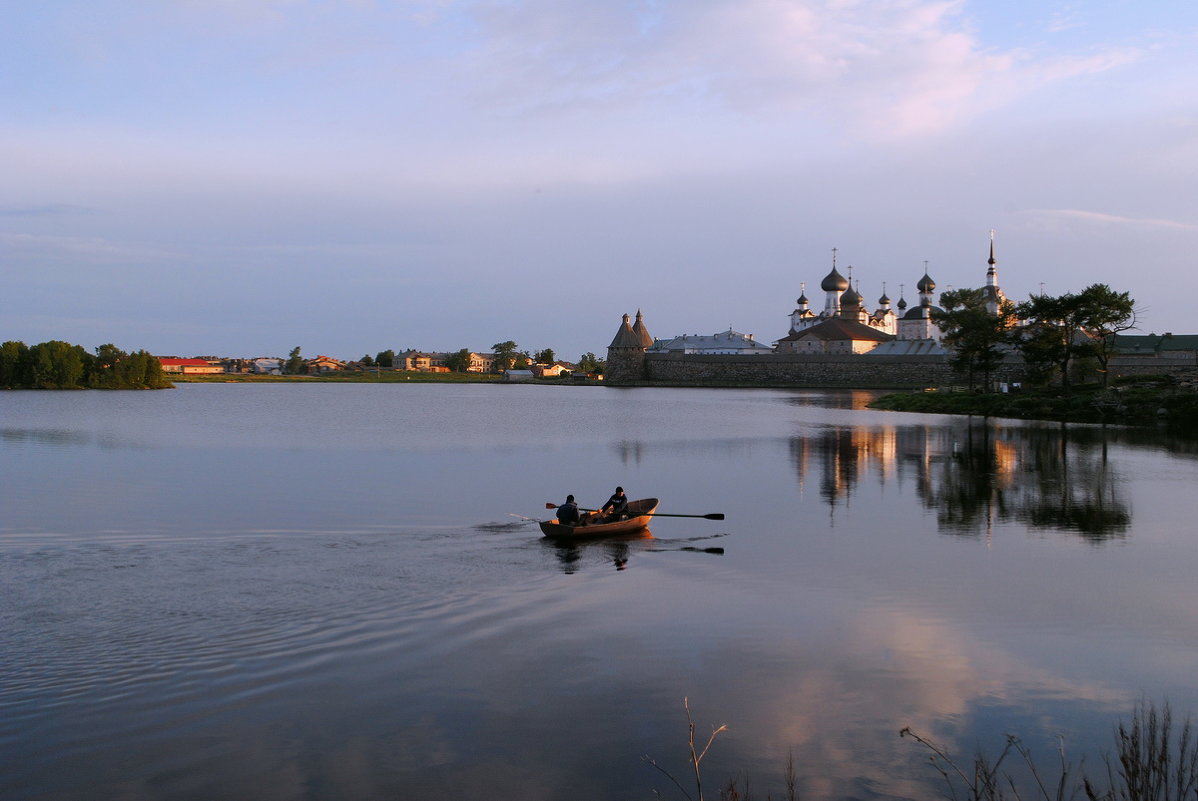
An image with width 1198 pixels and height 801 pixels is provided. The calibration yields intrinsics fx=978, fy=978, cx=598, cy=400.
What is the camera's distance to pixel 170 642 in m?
8.66

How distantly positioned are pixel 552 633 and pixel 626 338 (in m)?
96.2

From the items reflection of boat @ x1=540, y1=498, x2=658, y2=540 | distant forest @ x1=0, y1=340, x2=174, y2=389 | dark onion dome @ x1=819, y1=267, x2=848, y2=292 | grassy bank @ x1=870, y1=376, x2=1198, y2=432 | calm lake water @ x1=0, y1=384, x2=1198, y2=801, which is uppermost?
dark onion dome @ x1=819, y1=267, x2=848, y2=292

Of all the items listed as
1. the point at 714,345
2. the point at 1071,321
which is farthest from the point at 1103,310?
the point at 714,345

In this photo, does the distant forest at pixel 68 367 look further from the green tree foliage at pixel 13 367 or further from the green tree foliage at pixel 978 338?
the green tree foliage at pixel 978 338

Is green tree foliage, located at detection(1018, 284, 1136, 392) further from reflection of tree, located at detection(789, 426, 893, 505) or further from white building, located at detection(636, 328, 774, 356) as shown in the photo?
white building, located at detection(636, 328, 774, 356)

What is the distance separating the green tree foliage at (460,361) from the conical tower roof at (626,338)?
54.9 m

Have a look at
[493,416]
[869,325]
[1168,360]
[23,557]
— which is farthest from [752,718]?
[869,325]

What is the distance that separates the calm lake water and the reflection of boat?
0.25 meters

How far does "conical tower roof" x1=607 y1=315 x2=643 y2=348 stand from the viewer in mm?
104688

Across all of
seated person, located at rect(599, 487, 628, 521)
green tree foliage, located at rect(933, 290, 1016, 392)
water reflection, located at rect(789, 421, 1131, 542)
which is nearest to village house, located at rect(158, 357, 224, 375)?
green tree foliage, located at rect(933, 290, 1016, 392)

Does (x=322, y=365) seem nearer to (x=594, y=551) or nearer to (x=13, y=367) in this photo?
(x=13, y=367)

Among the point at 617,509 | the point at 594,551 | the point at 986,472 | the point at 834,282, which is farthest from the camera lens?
the point at 834,282

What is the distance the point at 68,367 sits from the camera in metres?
81.5

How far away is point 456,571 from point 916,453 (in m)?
19.6
